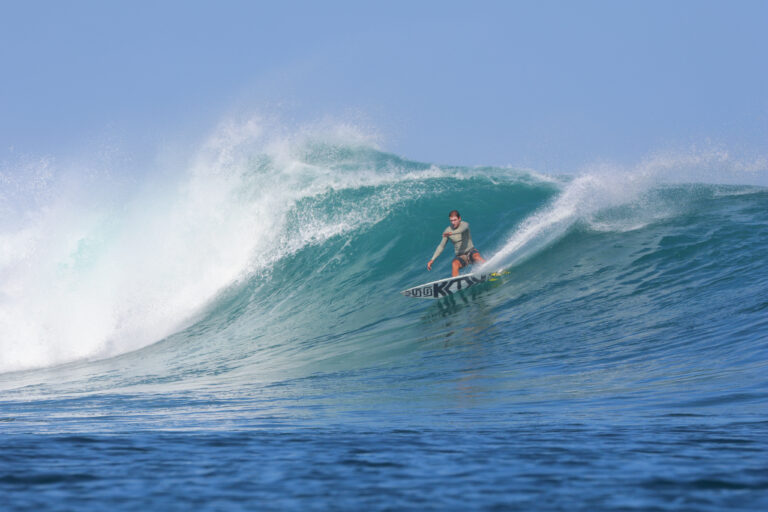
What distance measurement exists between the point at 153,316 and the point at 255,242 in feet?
9.58

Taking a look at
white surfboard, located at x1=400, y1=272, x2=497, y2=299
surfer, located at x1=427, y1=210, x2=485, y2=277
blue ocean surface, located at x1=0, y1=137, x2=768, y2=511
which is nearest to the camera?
blue ocean surface, located at x1=0, y1=137, x2=768, y2=511

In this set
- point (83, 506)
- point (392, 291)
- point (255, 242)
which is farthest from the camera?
point (255, 242)

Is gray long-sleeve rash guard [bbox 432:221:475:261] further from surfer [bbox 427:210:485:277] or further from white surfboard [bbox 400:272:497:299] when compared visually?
white surfboard [bbox 400:272:497:299]

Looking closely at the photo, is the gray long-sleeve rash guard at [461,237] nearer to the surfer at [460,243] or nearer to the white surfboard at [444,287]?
the surfer at [460,243]

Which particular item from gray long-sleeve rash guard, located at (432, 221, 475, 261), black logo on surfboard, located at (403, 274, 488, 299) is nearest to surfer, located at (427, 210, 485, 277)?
gray long-sleeve rash guard, located at (432, 221, 475, 261)

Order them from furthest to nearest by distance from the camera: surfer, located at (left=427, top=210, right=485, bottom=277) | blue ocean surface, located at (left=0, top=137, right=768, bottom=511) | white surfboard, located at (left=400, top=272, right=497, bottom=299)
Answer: surfer, located at (left=427, top=210, right=485, bottom=277)
white surfboard, located at (left=400, top=272, right=497, bottom=299)
blue ocean surface, located at (left=0, top=137, right=768, bottom=511)

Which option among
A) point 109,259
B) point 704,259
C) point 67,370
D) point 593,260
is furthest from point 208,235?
point 704,259

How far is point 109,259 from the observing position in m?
17.9

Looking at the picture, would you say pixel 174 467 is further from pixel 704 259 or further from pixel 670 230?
pixel 670 230

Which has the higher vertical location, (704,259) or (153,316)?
(153,316)

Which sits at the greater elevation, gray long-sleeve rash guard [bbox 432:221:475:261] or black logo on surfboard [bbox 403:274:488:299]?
gray long-sleeve rash guard [bbox 432:221:475:261]

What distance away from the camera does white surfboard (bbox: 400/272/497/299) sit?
37.6 feet

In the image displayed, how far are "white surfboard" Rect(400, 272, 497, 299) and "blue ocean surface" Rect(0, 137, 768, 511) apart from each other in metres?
0.28

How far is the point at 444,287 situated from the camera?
37.6 ft
